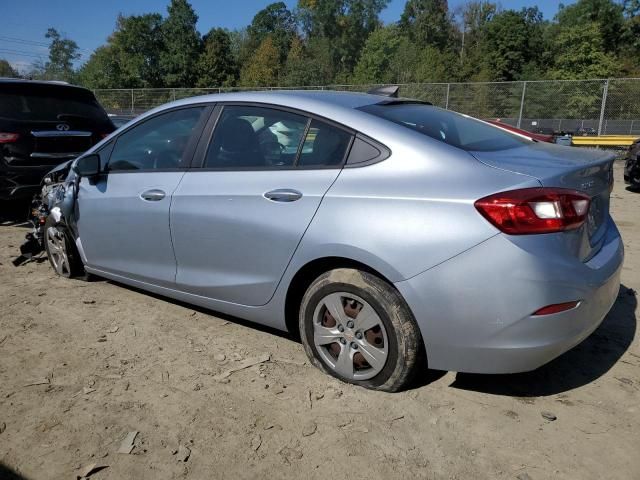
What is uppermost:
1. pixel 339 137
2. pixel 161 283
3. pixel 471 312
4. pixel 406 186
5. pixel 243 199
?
pixel 339 137

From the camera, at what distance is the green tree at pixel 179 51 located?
66250mm

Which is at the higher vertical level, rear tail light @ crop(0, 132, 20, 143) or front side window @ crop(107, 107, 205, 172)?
front side window @ crop(107, 107, 205, 172)

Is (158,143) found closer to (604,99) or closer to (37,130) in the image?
(37,130)

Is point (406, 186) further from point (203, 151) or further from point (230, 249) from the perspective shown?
point (203, 151)

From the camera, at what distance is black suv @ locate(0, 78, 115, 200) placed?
6.43 m

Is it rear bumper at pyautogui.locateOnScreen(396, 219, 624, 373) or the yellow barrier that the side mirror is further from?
the yellow barrier

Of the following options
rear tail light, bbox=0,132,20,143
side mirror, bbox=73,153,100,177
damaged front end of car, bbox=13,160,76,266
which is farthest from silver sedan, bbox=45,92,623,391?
rear tail light, bbox=0,132,20,143

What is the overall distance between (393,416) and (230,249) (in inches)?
53.6

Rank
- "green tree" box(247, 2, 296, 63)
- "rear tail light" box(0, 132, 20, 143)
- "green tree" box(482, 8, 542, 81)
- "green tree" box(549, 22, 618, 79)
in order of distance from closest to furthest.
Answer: "rear tail light" box(0, 132, 20, 143), "green tree" box(549, 22, 618, 79), "green tree" box(482, 8, 542, 81), "green tree" box(247, 2, 296, 63)

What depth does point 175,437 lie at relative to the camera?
Answer: 8.57ft

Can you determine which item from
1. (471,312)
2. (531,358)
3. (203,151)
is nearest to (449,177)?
(471,312)

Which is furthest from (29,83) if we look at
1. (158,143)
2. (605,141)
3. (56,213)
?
(605,141)

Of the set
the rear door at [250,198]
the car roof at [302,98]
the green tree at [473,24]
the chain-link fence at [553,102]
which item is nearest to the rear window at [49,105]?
the car roof at [302,98]

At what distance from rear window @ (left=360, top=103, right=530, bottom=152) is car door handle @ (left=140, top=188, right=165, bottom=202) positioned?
151 centimetres
